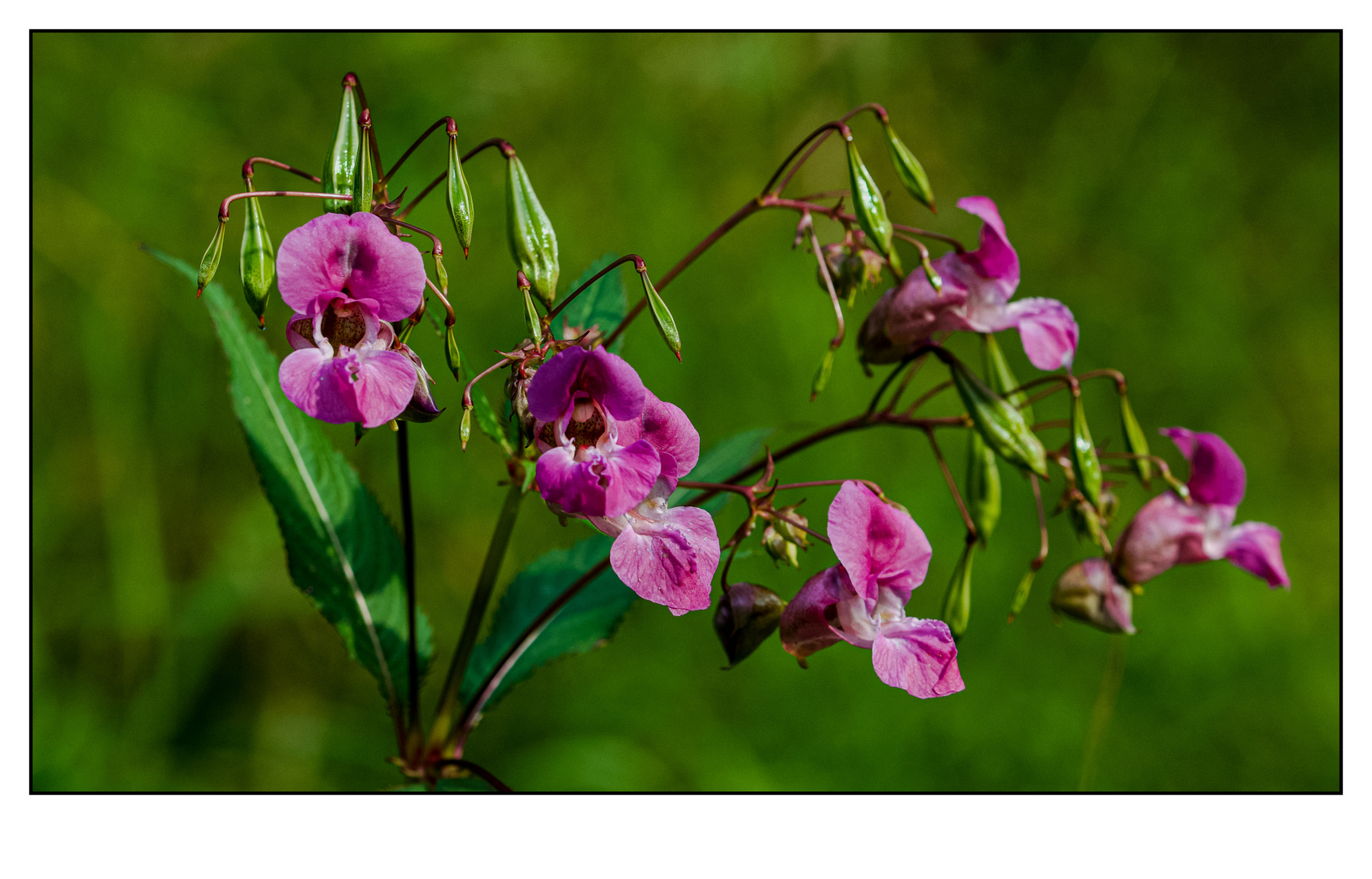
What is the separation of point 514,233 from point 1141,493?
2377 mm

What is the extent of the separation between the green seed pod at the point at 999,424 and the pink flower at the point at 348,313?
0.64 m

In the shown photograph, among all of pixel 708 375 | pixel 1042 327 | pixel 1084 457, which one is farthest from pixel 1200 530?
pixel 708 375

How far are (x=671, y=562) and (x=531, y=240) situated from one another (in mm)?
339

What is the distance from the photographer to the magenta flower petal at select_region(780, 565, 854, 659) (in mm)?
1048

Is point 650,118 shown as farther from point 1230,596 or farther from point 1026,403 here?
point 1230,596

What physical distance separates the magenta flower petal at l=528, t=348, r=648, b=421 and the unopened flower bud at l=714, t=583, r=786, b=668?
280 mm

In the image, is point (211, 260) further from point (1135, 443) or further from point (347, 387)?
point (1135, 443)

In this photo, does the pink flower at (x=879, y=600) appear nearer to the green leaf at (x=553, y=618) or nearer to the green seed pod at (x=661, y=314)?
the green seed pod at (x=661, y=314)

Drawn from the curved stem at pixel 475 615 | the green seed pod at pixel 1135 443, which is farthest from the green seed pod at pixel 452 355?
the green seed pod at pixel 1135 443

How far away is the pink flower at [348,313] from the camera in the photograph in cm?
87

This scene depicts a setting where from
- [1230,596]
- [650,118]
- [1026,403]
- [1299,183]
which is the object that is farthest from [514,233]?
[1299,183]

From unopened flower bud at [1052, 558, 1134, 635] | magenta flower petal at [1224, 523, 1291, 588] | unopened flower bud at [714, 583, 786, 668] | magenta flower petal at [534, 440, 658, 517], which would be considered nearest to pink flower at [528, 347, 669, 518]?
magenta flower petal at [534, 440, 658, 517]

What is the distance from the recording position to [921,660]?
3.29 ft

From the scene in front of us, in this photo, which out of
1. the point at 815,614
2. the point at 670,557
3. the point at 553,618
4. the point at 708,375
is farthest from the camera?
the point at 708,375
